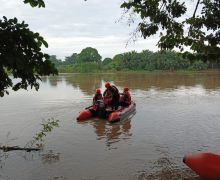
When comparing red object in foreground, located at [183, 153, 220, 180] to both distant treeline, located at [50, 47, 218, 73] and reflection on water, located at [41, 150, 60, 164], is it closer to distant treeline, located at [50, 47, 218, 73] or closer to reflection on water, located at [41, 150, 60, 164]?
reflection on water, located at [41, 150, 60, 164]

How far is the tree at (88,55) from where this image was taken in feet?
366

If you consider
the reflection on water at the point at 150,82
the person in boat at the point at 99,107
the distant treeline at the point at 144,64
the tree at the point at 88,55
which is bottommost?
the reflection on water at the point at 150,82

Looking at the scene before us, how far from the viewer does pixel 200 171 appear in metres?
7.45

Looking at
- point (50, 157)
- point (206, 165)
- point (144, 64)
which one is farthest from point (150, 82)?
point (144, 64)

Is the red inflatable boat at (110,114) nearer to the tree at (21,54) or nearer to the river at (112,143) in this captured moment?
the river at (112,143)

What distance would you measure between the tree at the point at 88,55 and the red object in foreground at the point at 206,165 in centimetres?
10406

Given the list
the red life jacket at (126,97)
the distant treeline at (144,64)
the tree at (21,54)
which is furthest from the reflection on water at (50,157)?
the distant treeline at (144,64)

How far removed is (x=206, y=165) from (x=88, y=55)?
350 feet

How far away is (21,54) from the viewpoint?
12.5 ft

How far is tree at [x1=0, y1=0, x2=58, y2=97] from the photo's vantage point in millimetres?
3752

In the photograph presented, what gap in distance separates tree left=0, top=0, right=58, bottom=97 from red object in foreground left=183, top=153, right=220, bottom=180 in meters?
4.53

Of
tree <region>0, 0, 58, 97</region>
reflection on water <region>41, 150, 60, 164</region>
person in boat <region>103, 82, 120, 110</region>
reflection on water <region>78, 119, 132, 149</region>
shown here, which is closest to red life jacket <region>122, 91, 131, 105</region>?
person in boat <region>103, 82, 120, 110</region>

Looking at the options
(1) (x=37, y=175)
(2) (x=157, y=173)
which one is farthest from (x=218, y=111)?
(1) (x=37, y=175)

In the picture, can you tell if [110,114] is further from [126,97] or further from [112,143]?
[112,143]
